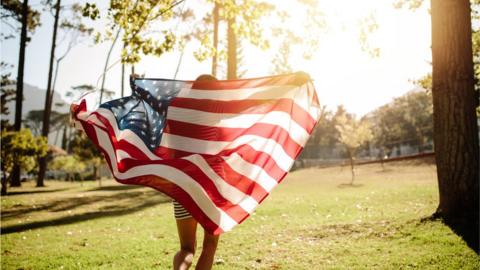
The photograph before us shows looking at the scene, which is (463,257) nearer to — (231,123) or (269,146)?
(269,146)

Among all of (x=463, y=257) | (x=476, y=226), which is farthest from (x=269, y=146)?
(x=476, y=226)

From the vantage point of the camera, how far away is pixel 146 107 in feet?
14.4

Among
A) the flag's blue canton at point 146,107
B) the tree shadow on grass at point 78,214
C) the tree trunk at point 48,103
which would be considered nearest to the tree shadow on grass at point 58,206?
the tree shadow on grass at point 78,214

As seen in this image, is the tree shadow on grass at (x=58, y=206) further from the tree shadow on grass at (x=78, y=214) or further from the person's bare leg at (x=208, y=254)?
the person's bare leg at (x=208, y=254)

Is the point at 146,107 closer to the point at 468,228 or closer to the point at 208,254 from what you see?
the point at 208,254

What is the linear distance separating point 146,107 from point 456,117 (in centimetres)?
539

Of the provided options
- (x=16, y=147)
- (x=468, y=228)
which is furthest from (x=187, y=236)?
(x=16, y=147)

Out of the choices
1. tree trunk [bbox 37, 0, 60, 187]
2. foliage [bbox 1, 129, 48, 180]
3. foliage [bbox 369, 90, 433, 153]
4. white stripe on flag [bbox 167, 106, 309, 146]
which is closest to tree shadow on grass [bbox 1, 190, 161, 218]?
foliage [bbox 1, 129, 48, 180]

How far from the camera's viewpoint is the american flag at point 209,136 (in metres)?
3.23

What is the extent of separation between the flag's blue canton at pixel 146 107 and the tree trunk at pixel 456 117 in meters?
4.93

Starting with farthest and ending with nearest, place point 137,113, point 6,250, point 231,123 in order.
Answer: point 6,250
point 137,113
point 231,123

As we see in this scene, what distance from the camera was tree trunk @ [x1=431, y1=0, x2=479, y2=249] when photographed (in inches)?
249

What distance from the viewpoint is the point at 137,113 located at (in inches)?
171

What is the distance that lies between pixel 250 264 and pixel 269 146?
98.0 inches
